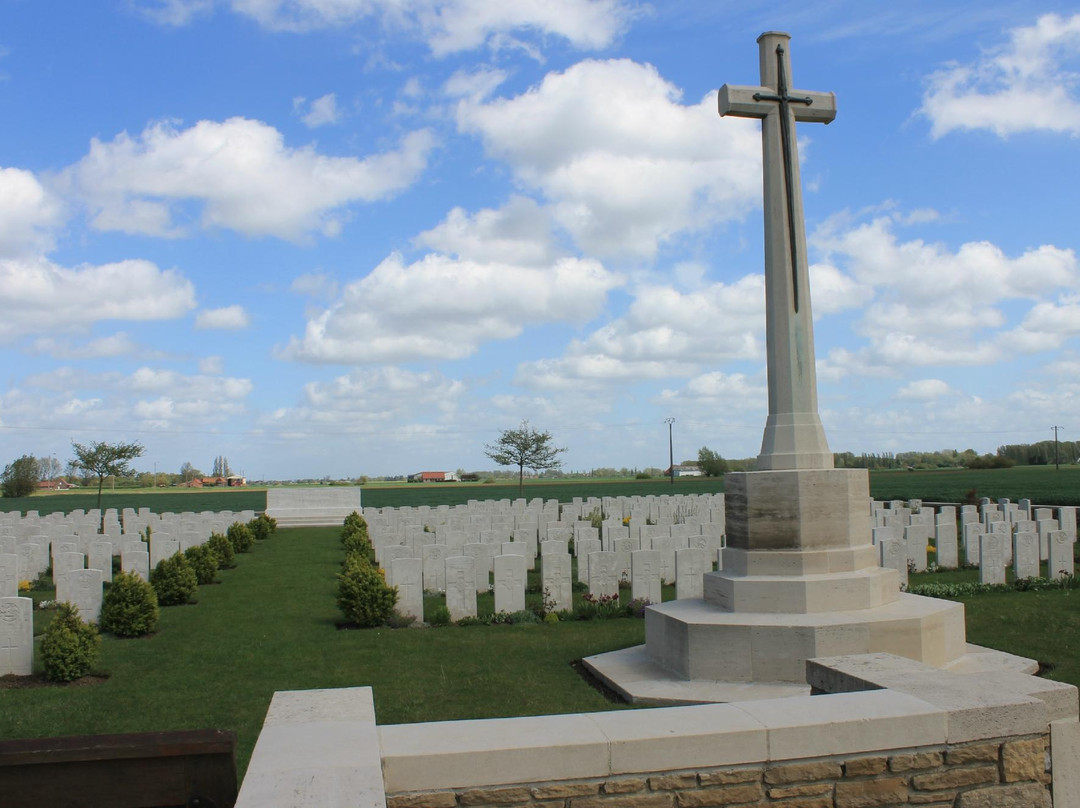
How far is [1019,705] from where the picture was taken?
3.31 m

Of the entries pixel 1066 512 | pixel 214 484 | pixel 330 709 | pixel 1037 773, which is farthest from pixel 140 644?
pixel 214 484

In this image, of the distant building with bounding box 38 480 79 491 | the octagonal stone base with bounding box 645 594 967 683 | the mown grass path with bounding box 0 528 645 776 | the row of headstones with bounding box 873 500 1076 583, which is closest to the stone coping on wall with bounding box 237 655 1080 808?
the mown grass path with bounding box 0 528 645 776

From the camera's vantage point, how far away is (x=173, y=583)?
11703mm

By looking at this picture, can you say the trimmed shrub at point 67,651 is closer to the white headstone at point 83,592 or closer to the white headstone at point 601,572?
Answer: the white headstone at point 83,592

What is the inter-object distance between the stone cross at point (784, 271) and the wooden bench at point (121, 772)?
5.63m

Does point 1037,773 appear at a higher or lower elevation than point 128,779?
lower

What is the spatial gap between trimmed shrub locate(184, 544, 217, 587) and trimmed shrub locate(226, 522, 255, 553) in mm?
4943

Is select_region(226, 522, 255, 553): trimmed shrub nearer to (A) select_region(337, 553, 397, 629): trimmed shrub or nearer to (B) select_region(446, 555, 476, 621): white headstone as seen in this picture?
(A) select_region(337, 553, 397, 629): trimmed shrub

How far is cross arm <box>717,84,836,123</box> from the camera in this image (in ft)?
25.4

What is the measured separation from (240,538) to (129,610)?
967 centimetres

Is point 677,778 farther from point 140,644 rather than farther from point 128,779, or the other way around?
point 140,644

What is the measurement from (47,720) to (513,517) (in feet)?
44.0

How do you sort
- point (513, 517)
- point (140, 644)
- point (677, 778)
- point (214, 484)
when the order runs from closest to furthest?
point (677, 778) < point (140, 644) < point (513, 517) < point (214, 484)

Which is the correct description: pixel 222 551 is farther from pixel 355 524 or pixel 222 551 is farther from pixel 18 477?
pixel 18 477
